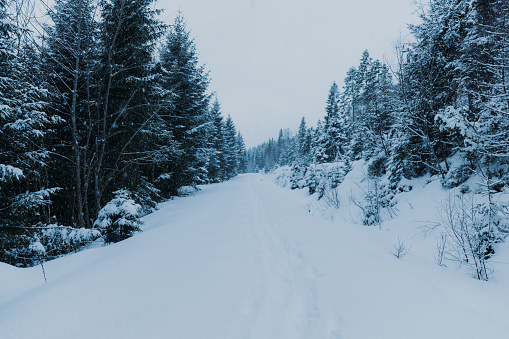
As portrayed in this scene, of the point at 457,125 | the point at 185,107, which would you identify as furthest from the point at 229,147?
the point at 457,125

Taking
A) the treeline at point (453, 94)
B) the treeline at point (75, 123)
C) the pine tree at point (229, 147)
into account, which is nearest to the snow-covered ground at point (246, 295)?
the treeline at point (75, 123)

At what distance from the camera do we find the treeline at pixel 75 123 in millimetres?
5473

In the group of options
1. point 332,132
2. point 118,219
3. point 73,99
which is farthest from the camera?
point 332,132

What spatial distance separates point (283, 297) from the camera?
3.01m

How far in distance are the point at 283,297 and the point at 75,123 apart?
339 inches

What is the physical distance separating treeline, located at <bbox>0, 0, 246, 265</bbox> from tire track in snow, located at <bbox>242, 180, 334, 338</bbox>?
4.44 metres

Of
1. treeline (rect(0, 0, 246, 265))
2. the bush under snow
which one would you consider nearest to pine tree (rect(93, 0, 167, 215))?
treeline (rect(0, 0, 246, 265))

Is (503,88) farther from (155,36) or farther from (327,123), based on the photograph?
(327,123)

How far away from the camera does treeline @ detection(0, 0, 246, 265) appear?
547 centimetres

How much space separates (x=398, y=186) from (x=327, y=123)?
1859 centimetres

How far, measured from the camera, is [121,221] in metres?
5.98

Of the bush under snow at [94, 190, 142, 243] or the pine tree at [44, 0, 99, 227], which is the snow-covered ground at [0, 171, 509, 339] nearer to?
the bush under snow at [94, 190, 142, 243]

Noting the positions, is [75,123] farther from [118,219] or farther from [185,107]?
[185,107]

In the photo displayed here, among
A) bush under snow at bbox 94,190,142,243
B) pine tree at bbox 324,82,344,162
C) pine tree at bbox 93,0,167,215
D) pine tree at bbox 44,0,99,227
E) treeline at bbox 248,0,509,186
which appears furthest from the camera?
pine tree at bbox 324,82,344,162
